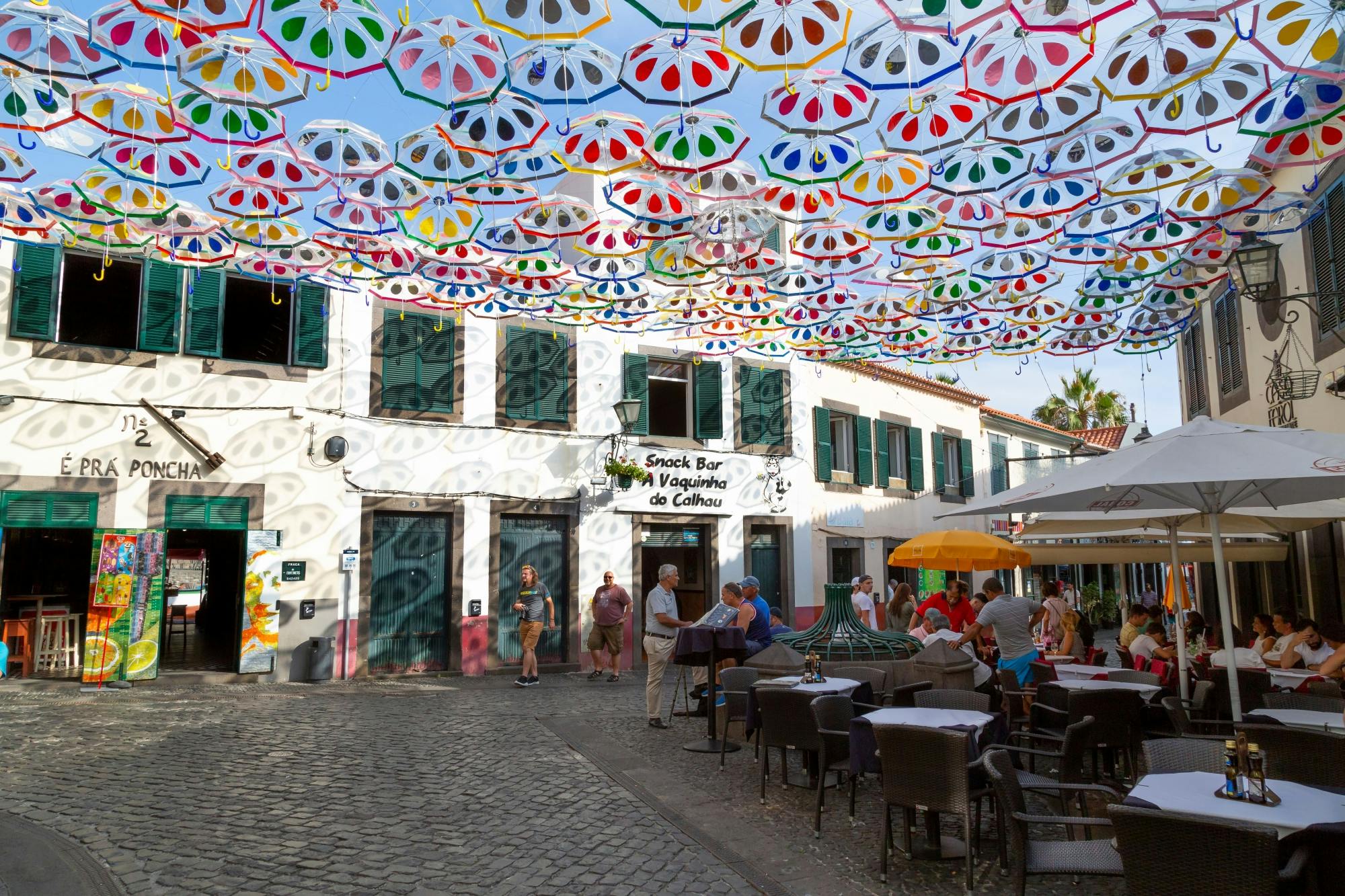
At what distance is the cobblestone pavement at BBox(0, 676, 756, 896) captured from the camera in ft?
16.4

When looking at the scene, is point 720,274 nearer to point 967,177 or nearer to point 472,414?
point 967,177

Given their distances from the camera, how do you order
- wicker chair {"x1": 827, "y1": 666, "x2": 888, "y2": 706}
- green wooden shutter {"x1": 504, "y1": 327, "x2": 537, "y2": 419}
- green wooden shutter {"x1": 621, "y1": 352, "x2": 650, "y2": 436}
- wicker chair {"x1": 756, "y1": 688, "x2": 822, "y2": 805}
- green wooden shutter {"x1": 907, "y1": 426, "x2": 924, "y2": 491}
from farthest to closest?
green wooden shutter {"x1": 907, "y1": 426, "x2": 924, "y2": 491} < green wooden shutter {"x1": 621, "y1": 352, "x2": 650, "y2": 436} < green wooden shutter {"x1": 504, "y1": 327, "x2": 537, "y2": 419} < wicker chair {"x1": 827, "y1": 666, "x2": 888, "y2": 706} < wicker chair {"x1": 756, "y1": 688, "x2": 822, "y2": 805}

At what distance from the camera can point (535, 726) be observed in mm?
9906

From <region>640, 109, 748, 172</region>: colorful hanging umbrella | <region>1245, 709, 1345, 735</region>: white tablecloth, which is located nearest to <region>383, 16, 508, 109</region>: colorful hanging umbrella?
<region>640, 109, 748, 172</region>: colorful hanging umbrella

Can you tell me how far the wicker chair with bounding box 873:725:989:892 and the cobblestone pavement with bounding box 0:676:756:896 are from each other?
0.90 meters

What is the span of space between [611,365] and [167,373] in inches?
279

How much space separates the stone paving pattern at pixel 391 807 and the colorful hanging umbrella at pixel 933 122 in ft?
16.3

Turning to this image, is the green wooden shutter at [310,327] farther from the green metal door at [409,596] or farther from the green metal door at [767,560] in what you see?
the green metal door at [767,560]

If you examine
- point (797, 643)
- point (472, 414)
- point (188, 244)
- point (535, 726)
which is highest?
point (188, 244)

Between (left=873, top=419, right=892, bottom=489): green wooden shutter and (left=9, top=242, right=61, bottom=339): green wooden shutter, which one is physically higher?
Answer: (left=9, top=242, right=61, bottom=339): green wooden shutter

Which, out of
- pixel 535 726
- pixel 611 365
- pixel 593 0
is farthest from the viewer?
pixel 611 365

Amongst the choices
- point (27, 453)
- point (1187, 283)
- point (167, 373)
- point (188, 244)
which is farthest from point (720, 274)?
point (27, 453)

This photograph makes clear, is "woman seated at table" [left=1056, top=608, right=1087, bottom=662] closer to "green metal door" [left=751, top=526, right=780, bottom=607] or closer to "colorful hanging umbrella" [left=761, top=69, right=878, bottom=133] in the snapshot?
"colorful hanging umbrella" [left=761, top=69, right=878, bottom=133]

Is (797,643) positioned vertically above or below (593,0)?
below
